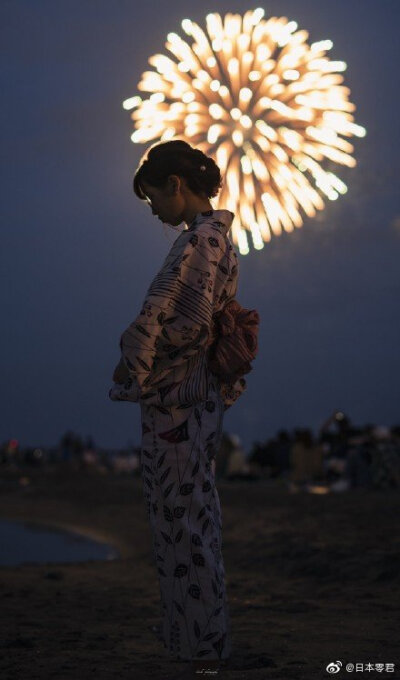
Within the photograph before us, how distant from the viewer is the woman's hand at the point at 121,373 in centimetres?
315

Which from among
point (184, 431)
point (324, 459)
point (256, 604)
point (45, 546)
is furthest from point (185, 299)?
point (324, 459)

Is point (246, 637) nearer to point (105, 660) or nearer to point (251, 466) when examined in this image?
point (105, 660)

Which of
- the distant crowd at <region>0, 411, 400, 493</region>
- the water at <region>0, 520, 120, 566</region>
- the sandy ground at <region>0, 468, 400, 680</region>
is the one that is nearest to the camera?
the sandy ground at <region>0, 468, 400, 680</region>

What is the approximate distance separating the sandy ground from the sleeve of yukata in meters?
1.05

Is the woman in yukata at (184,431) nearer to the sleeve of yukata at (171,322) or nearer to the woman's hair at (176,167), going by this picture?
the sleeve of yukata at (171,322)

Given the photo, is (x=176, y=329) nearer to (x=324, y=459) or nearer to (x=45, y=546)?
(x=45, y=546)

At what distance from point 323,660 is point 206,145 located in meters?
5.31

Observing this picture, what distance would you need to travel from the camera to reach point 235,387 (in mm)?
3334

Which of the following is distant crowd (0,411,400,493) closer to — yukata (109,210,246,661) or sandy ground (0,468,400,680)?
sandy ground (0,468,400,680)

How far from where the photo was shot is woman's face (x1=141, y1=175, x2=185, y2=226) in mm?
3336

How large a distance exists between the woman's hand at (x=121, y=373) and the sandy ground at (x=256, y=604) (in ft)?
3.43

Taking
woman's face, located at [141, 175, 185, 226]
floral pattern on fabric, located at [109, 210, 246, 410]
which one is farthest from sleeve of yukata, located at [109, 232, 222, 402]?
woman's face, located at [141, 175, 185, 226]

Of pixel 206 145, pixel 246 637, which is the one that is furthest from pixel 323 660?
pixel 206 145

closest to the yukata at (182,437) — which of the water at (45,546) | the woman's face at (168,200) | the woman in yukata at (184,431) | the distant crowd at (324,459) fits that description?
the woman in yukata at (184,431)
